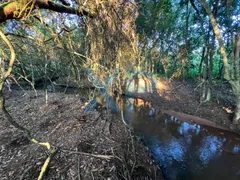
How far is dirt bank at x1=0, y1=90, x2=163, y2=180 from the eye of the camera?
9.86 feet

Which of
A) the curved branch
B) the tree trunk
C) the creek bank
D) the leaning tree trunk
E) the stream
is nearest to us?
the curved branch

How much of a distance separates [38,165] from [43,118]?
2.61 meters

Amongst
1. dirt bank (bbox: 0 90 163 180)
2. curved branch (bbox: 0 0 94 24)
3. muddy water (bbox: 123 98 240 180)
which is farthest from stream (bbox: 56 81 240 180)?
curved branch (bbox: 0 0 94 24)

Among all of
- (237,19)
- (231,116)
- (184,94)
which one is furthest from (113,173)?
(237,19)

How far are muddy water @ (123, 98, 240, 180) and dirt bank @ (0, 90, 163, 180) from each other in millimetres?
900

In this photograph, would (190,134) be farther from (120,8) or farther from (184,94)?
(120,8)

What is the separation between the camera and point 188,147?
5535 millimetres

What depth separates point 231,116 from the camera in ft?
23.7

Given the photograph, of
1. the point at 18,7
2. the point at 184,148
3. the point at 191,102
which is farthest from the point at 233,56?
the point at 18,7

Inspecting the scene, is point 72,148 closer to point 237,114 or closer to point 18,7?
point 18,7

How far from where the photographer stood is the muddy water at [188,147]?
4.38 m

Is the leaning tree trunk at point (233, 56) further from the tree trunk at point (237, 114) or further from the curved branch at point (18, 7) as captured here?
the curved branch at point (18, 7)

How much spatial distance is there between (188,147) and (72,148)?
4.24 meters

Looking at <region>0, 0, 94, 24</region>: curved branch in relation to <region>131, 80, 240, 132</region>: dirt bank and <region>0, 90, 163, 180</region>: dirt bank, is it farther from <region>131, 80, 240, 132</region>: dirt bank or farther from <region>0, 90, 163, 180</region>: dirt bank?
<region>131, 80, 240, 132</region>: dirt bank
